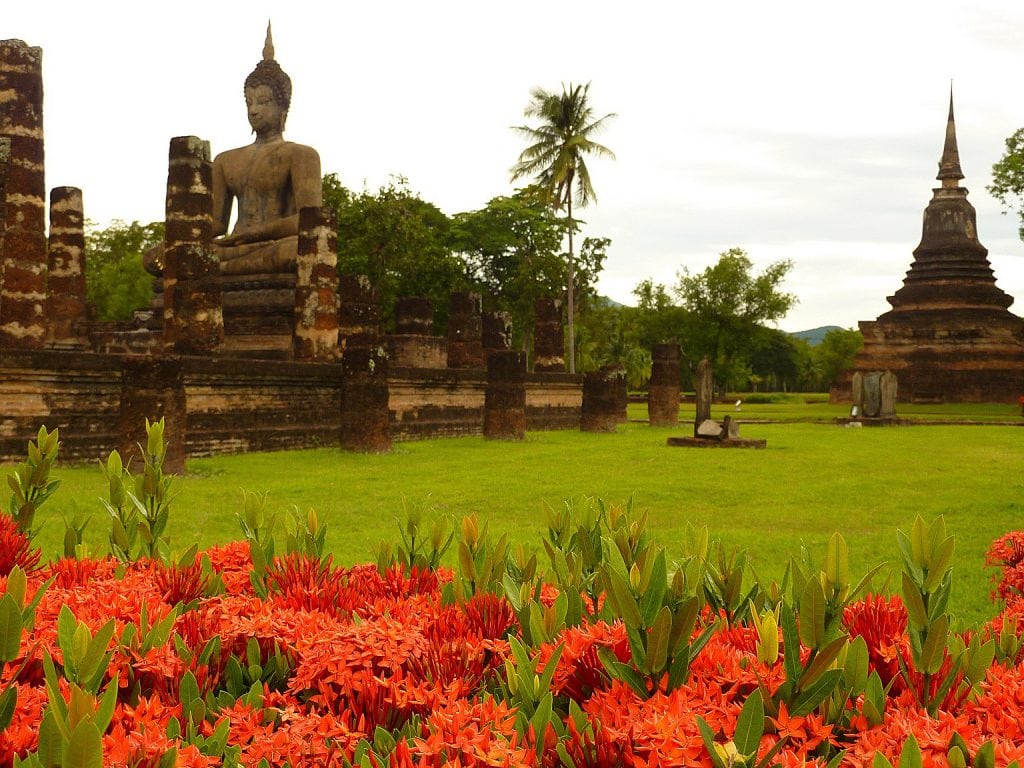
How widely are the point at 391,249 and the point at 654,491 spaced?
24113 mm

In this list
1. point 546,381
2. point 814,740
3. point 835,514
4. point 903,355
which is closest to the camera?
point 814,740

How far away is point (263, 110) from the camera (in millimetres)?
18609

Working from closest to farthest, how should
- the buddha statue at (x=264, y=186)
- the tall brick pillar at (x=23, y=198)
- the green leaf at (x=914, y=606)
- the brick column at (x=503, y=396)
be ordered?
the green leaf at (x=914, y=606)
the tall brick pillar at (x=23, y=198)
the brick column at (x=503, y=396)
the buddha statue at (x=264, y=186)

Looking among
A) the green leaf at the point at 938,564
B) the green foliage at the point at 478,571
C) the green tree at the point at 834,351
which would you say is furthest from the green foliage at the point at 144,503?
the green tree at the point at 834,351

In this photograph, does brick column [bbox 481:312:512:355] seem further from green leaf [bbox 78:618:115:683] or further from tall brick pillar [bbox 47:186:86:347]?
green leaf [bbox 78:618:115:683]

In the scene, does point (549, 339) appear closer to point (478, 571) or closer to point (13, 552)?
point (13, 552)

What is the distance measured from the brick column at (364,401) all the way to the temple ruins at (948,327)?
2791 centimetres

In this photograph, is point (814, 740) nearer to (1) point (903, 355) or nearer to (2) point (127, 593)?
(2) point (127, 593)

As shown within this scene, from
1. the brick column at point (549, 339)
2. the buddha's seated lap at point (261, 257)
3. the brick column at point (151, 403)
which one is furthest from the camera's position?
the brick column at point (549, 339)

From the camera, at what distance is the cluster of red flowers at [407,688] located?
59.1 inches

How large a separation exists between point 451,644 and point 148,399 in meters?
9.57

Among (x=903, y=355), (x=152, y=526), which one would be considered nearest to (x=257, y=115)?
(x=152, y=526)

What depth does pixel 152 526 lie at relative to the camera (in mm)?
3389

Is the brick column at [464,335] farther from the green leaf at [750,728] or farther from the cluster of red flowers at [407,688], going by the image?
the green leaf at [750,728]
